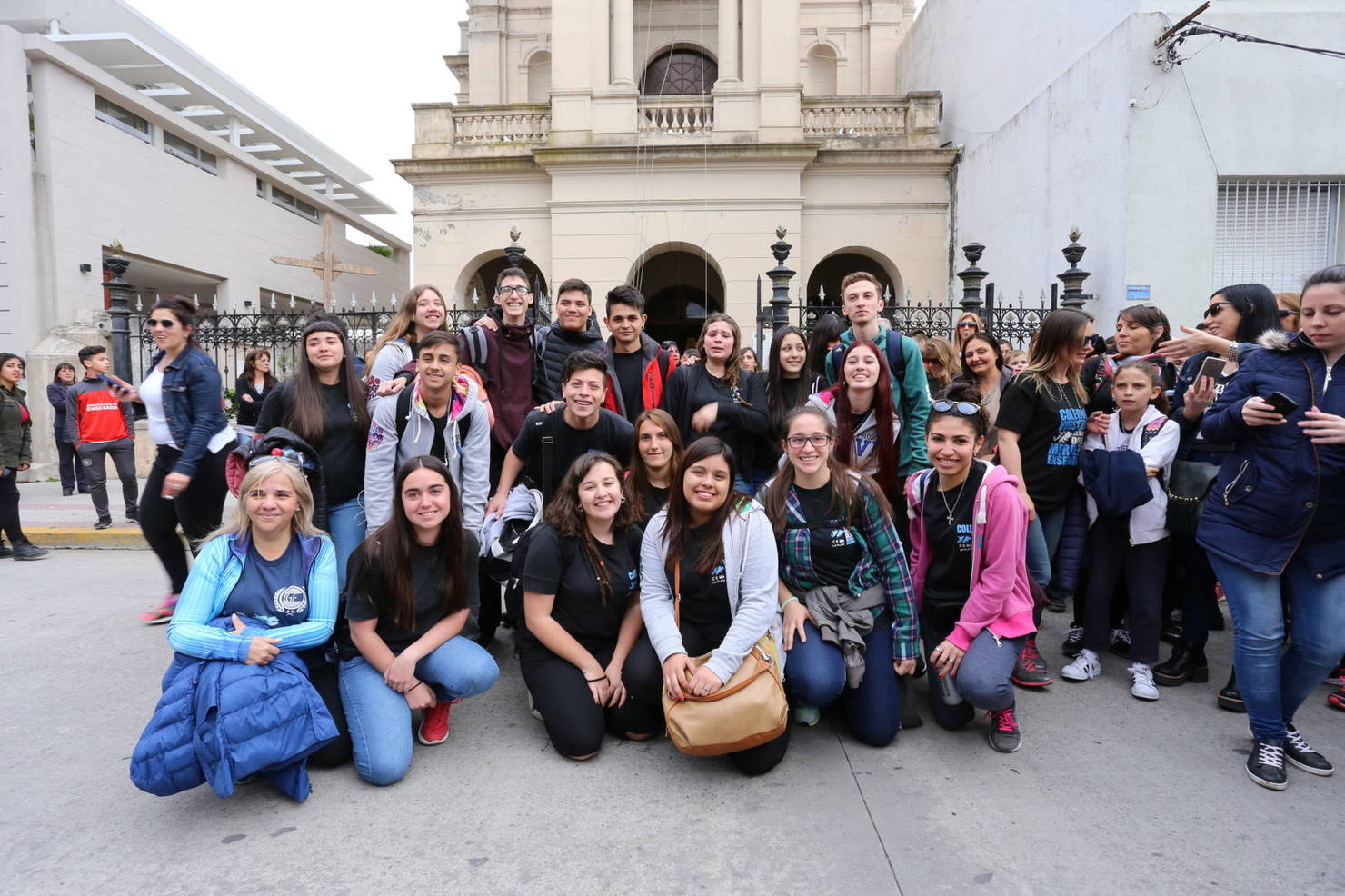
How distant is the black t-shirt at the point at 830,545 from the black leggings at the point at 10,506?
7.43 m

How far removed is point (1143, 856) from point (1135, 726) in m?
1.16

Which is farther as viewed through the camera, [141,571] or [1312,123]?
[1312,123]

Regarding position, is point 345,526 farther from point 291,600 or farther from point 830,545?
point 830,545

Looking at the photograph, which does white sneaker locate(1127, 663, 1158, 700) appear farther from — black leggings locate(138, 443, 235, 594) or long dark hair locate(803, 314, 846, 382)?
black leggings locate(138, 443, 235, 594)

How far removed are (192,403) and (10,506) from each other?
4.05 m

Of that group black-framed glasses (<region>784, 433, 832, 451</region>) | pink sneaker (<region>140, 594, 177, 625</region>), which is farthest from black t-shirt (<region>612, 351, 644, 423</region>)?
pink sneaker (<region>140, 594, 177, 625</region>)

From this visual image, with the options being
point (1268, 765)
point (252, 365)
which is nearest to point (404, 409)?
point (1268, 765)

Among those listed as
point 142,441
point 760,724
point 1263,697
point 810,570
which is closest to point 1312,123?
point 1263,697

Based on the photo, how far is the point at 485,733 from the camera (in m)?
3.46

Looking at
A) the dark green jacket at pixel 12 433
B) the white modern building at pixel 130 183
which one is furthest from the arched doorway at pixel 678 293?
the dark green jacket at pixel 12 433

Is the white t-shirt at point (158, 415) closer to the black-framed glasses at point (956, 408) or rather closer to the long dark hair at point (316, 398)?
the long dark hair at point (316, 398)

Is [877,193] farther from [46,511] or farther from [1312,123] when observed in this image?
[46,511]

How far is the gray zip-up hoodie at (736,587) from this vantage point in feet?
10.2

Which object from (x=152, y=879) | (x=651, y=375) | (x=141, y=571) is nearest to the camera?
(x=152, y=879)
